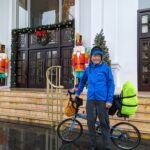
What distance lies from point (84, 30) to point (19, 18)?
3.71 meters

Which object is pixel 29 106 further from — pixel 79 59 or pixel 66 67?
pixel 66 67

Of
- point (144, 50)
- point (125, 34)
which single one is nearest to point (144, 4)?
point (125, 34)

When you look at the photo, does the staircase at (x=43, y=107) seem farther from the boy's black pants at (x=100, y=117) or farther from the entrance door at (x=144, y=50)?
the entrance door at (x=144, y=50)

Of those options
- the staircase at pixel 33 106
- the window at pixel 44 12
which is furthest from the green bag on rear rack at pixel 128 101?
the window at pixel 44 12

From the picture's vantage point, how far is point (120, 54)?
29.9 ft

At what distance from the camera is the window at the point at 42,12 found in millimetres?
11156

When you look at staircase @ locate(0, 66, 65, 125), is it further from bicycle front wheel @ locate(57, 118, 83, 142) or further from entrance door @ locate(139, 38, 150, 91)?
entrance door @ locate(139, 38, 150, 91)

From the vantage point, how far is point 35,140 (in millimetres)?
5754

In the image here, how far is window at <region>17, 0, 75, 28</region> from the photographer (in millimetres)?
11156

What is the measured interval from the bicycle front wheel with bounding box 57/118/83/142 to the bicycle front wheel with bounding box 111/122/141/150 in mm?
762

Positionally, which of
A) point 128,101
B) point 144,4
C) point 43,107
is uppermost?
point 144,4

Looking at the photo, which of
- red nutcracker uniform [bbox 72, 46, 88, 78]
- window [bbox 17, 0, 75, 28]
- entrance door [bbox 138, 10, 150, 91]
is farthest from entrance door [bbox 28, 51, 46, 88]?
entrance door [bbox 138, 10, 150, 91]

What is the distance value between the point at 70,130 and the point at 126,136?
3.86 feet

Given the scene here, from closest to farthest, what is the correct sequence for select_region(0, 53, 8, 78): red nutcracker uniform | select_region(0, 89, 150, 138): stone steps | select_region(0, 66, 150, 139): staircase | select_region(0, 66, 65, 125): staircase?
select_region(0, 66, 150, 139): staircase < select_region(0, 89, 150, 138): stone steps < select_region(0, 66, 65, 125): staircase < select_region(0, 53, 8, 78): red nutcracker uniform
